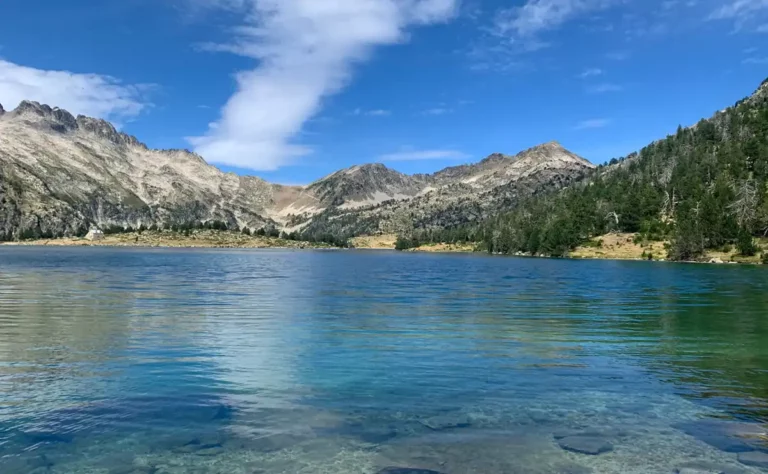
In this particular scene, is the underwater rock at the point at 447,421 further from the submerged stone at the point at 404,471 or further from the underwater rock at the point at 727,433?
the underwater rock at the point at 727,433

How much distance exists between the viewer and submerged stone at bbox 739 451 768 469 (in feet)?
53.8

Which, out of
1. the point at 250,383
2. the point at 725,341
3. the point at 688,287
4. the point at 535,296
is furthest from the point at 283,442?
the point at 688,287

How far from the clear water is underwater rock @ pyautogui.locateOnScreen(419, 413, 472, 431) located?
0.07 metres

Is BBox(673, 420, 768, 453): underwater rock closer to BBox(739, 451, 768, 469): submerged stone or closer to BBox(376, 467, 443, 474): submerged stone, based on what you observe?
BBox(739, 451, 768, 469): submerged stone

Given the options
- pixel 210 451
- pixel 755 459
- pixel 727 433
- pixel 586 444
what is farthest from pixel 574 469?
pixel 210 451

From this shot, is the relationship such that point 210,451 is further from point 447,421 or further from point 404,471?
point 447,421

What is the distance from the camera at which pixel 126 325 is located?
143 ft

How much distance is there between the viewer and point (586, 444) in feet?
59.5

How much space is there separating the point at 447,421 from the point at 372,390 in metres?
5.51

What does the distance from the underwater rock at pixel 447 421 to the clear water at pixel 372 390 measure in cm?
7

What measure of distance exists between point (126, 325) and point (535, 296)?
165 feet

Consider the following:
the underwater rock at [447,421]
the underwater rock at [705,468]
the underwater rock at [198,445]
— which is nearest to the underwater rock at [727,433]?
the underwater rock at [705,468]

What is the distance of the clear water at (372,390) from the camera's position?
17.0 metres

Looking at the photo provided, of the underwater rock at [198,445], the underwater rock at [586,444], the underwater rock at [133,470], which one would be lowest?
the underwater rock at [133,470]
